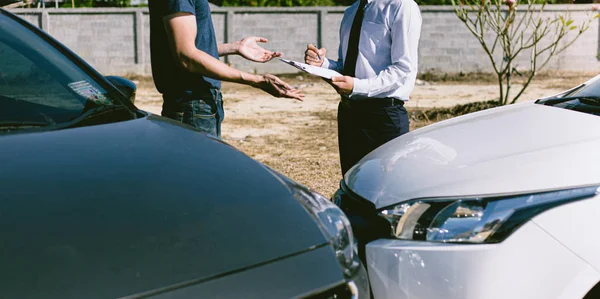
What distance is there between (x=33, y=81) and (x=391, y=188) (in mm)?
1404

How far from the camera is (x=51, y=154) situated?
2195 mm

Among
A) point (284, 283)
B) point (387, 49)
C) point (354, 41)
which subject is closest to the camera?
point (284, 283)

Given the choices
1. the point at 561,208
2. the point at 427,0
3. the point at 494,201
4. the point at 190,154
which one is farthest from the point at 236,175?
the point at 427,0

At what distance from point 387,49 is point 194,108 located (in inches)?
39.0

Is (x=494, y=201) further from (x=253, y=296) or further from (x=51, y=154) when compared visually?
(x=51, y=154)

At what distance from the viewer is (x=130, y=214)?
188 centimetres

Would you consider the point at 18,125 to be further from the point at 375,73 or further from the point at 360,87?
the point at 375,73

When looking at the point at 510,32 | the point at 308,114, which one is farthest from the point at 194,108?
the point at 510,32

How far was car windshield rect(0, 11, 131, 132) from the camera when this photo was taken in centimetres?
255

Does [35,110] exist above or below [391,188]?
above

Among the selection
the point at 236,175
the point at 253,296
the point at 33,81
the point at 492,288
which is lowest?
the point at 492,288

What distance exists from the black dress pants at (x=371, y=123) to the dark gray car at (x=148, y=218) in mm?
1261

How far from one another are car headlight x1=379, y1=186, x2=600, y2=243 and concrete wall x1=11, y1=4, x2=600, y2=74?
57.1 feet

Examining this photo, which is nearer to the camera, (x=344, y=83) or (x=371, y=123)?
(x=344, y=83)
